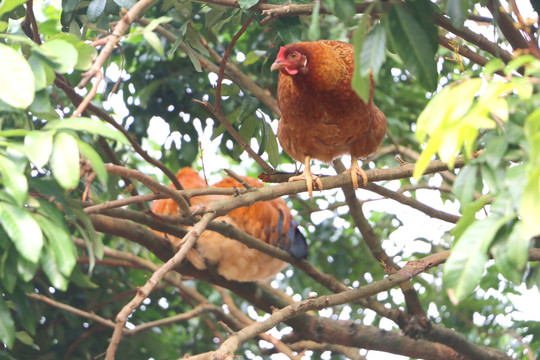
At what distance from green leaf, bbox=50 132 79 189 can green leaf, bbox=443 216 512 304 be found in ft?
2.53

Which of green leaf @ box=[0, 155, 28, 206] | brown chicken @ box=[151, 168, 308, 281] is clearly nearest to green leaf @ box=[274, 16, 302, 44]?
brown chicken @ box=[151, 168, 308, 281]

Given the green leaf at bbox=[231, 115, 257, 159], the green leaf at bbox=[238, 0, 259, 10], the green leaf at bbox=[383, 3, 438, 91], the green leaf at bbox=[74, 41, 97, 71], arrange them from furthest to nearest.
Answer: the green leaf at bbox=[231, 115, 257, 159] → the green leaf at bbox=[238, 0, 259, 10] → the green leaf at bbox=[74, 41, 97, 71] → the green leaf at bbox=[383, 3, 438, 91]

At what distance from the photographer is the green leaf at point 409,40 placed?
1604 mm

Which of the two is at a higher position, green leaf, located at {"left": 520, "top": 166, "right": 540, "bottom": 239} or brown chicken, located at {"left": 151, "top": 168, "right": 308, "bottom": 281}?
green leaf, located at {"left": 520, "top": 166, "right": 540, "bottom": 239}

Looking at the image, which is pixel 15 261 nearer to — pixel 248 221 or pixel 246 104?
pixel 246 104

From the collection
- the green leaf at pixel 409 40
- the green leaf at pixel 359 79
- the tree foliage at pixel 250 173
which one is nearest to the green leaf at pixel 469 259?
the tree foliage at pixel 250 173

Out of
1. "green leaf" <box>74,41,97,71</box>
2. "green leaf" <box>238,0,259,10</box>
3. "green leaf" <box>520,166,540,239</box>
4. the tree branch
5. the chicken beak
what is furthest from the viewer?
the chicken beak

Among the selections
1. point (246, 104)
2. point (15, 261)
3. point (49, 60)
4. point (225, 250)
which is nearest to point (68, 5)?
point (246, 104)

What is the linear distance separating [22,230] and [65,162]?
163mm

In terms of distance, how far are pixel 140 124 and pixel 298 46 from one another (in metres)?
1.31

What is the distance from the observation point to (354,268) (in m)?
4.51

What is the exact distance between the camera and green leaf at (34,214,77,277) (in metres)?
1.48

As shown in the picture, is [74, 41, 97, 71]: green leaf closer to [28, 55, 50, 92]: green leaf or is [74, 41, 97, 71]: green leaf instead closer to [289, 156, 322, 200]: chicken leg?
[28, 55, 50, 92]: green leaf

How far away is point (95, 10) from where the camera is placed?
2508mm
